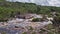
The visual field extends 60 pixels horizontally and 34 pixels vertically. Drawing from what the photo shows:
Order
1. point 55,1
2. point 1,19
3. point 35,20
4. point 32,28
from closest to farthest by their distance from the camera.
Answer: point 32,28, point 35,20, point 1,19, point 55,1

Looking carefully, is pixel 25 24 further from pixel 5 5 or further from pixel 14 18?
pixel 5 5

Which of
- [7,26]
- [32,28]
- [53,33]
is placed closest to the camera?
[53,33]

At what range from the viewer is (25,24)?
9.81 metres

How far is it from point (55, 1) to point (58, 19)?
7.87m

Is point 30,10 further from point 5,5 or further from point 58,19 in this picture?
point 58,19

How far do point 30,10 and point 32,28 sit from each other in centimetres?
390

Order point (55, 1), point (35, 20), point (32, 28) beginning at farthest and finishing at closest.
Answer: point (55, 1)
point (35, 20)
point (32, 28)

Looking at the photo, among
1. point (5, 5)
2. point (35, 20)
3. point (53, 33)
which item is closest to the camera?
point (53, 33)

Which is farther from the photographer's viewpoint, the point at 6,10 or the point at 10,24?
the point at 6,10

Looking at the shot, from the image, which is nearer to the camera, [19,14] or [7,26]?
[7,26]

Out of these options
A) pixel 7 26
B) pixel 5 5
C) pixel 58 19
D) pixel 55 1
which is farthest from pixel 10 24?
pixel 55 1

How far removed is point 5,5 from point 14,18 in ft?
10.1

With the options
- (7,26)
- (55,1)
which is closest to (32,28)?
(7,26)

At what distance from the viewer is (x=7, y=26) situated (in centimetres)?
960
